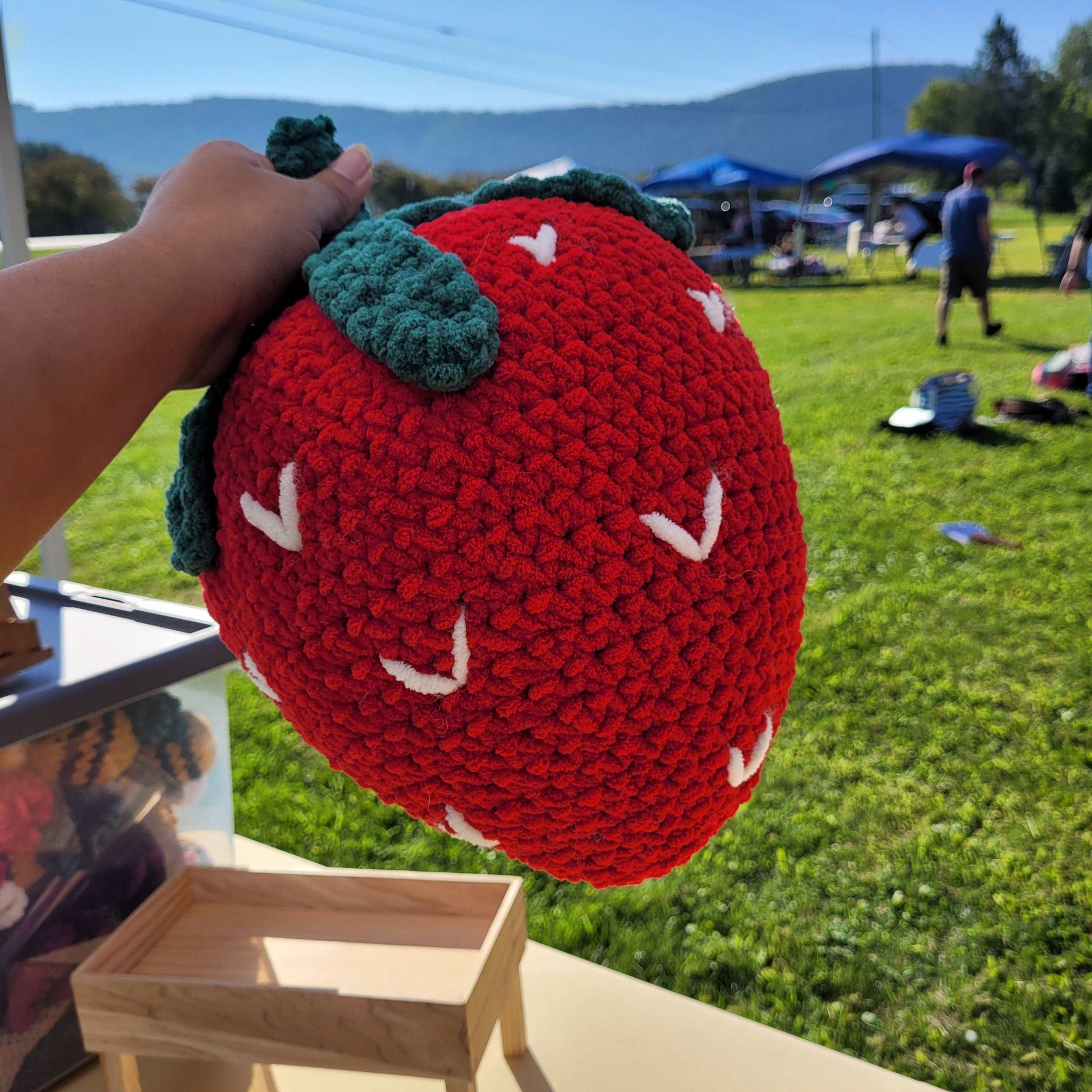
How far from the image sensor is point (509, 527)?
387 mm

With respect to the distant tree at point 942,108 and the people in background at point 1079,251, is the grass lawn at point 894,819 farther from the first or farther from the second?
the distant tree at point 942,108

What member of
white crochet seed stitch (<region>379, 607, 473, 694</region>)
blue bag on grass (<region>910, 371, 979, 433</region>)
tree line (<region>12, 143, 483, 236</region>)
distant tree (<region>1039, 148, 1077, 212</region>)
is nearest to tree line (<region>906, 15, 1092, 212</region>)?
distant tree (<region>1039, 148, 1077, 212</region>)

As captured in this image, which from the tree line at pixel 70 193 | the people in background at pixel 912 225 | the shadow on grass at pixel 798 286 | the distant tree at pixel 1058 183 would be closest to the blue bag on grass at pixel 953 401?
the tree line at pixel 70 193

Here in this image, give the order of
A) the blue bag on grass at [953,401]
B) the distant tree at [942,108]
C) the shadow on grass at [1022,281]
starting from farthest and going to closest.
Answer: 1. the distant tree at [942,108]
2. the shadow on grass at [1022,281]
3. the blue bag on grass at [953,401]

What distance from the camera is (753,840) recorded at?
168cm

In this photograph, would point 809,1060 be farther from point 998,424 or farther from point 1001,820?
point 998,424

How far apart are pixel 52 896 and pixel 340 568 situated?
89 centimetres

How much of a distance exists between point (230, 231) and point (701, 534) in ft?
0.79

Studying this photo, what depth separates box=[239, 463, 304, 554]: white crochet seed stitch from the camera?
1.32 feet

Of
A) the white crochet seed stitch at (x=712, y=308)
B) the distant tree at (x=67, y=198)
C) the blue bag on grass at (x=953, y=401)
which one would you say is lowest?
the blue bag on grass at (x=953, y=401)

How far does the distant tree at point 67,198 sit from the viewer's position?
68.9 inches

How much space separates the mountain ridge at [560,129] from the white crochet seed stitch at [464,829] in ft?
1.14

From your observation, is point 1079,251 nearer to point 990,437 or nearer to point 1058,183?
point 990,437

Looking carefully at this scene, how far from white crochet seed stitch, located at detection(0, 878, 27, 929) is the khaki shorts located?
201 inches
